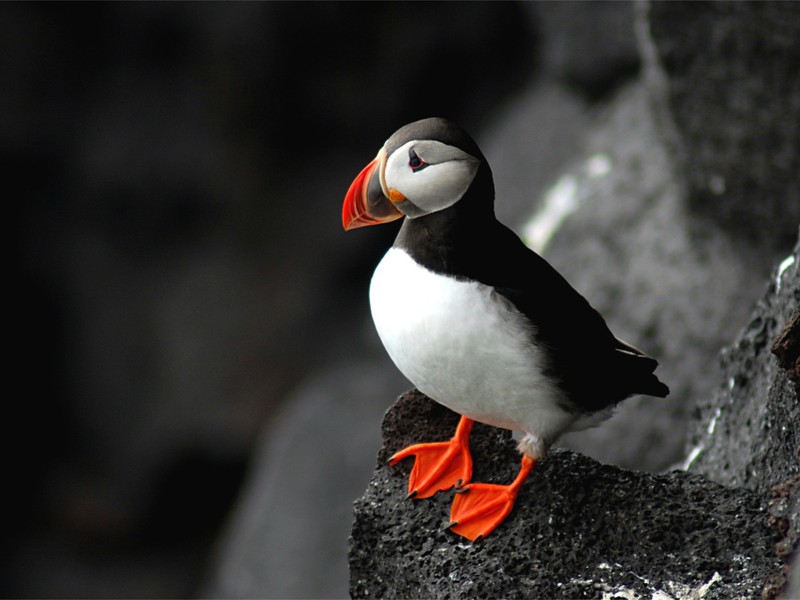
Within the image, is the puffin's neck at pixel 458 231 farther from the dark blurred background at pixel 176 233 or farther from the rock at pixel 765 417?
the dark blurred background at pixel 176 233

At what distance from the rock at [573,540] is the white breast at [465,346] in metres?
0.16

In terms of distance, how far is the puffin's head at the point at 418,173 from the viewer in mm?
2451

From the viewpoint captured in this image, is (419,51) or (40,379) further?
(40,379)

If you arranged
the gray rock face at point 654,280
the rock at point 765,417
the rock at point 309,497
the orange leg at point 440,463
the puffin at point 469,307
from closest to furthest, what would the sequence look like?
1. the rock at point 765,417
2. the puffin at point 469,307
3. the orange leg at point 440,463
4. the gray rock face at point 654,280
5. the rock at point 309,497

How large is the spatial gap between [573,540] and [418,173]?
91cm

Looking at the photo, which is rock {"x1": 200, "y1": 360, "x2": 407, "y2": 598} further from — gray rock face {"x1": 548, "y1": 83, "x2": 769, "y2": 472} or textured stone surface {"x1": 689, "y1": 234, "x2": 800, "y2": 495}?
textured stone surface {"x1": 689, "y1": 234, "x2": 800, "y2": 495}

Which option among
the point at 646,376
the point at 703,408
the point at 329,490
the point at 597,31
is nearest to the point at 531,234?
the point at 597,31

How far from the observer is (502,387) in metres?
2.56

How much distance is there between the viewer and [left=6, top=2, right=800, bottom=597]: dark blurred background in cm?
660

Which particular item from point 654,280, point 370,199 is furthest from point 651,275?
point 370,199

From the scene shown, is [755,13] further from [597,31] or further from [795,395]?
[597,31]

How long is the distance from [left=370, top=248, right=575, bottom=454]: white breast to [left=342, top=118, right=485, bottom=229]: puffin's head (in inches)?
5.7

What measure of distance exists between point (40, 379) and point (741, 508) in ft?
23.9

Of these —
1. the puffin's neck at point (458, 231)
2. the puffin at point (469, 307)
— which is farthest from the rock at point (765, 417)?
the puffin's neck at point (458, 231)
